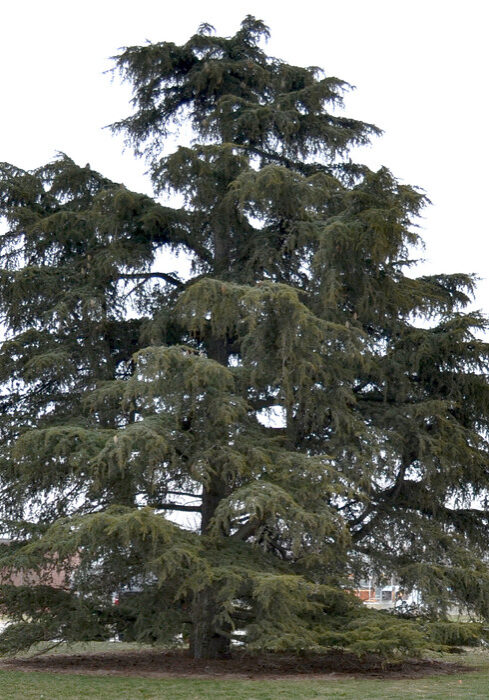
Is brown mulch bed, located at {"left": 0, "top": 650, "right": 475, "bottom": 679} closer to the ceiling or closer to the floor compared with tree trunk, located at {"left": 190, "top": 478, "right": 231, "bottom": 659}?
closer to the floor

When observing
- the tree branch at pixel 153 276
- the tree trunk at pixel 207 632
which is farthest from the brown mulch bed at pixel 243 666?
the tree branch at pixel 153 276

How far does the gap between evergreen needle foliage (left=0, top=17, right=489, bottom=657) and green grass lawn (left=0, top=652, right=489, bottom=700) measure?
0.80 meters

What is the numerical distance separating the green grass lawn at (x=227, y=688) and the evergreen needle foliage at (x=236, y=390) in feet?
2.62

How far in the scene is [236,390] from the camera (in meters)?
15.0

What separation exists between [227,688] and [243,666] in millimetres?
3368

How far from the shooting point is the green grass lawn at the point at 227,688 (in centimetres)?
1038

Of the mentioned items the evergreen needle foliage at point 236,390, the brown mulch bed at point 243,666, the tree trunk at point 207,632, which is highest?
the evergreen needle foliage at point 236,390

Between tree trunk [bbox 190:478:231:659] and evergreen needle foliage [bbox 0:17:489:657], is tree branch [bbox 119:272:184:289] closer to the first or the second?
evergreen needle foliage [bbox 0:17:489:657]

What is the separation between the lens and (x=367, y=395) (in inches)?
685

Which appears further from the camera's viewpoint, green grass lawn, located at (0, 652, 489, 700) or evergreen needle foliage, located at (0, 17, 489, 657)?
evergreen needle foliage, located at (0, 17, 489, 657)

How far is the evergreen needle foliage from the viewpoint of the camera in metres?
13.0

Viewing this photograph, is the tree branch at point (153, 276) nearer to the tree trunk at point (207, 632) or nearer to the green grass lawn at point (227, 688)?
the tree trunk at point (207, 632)

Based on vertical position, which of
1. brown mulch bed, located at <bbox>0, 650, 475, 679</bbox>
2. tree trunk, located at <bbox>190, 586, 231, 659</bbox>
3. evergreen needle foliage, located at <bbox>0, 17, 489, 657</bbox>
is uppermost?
evergreen needle foliage, located at <bbox>0, 17, 489, 657</bbox>

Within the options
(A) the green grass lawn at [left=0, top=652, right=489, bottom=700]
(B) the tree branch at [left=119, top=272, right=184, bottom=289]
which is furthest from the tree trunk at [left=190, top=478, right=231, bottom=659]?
(B) the tree branch at [left=119, top=272, right=184, bottom=289]
